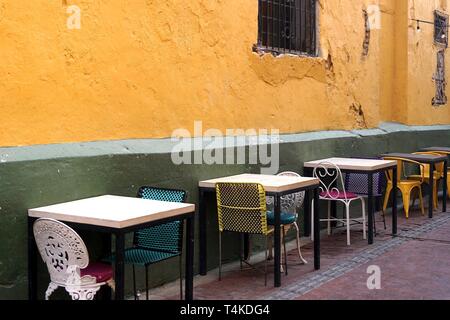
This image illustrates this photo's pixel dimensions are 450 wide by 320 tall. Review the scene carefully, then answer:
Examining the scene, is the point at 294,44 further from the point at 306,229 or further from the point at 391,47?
the point at 391,47

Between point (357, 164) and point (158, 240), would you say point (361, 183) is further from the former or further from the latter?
point (158, 240)

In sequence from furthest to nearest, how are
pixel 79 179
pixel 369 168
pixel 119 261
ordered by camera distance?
pixel 369 168 < pixel 79 179 < pixel 119 261

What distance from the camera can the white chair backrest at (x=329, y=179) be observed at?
689 cm

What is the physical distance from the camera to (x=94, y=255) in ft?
15.2

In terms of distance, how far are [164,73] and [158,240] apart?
5.38 feet

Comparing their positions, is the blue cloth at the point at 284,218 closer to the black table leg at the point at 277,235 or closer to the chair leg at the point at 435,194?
the black table leg at the point at 277,235

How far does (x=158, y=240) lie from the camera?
4.62 meters

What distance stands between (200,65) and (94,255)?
7.25ft

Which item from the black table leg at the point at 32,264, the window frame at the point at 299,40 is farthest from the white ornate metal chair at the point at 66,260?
the window frame at the point at 299,40

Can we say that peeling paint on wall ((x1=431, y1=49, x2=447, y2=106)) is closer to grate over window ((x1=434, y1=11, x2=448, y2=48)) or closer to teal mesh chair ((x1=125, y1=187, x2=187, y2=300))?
grate over window ((x1=434, y1=11, x2=448, y2=48))

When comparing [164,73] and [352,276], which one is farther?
[352,276]

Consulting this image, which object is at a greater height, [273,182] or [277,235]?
[273,182]

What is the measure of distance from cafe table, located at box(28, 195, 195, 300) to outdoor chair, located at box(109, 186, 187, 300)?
0.62 ft

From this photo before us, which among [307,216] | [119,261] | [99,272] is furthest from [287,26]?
[119,261]
